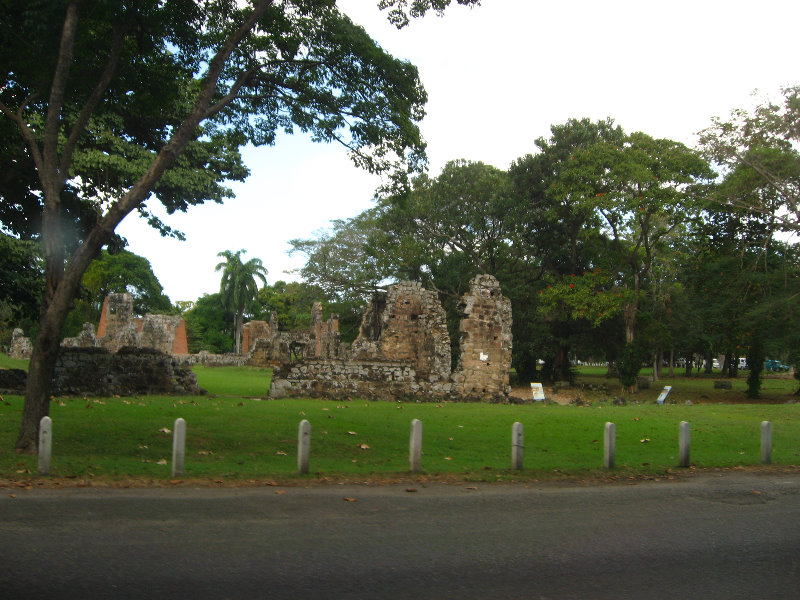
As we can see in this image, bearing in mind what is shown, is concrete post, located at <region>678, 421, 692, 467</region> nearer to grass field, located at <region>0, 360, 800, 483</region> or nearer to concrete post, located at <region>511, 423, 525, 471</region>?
grass field, located at <region>0, 360, 800, 483</region>

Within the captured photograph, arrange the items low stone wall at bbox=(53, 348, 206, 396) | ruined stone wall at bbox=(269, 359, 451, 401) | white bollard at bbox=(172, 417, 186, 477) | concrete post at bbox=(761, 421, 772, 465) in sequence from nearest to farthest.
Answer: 1. white bollard at bbox=(172, 417, 186, 477)
2. concrete post at bbox=(761, 421, 772, 465)
3. low stone wall at bbox=(53, 348, 206, 396)
4. ruined stone wall at bbox=(269, 359, 451, 401)

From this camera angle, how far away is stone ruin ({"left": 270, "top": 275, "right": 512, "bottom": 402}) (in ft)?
67.6

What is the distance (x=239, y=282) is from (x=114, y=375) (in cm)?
6325

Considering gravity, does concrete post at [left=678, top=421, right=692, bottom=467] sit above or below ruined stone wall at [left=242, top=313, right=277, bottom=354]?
below

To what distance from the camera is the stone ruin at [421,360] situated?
811 inches

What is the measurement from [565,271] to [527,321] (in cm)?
449

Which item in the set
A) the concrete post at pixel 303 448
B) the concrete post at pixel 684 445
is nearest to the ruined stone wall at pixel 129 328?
the concrete post at pixel 303 448

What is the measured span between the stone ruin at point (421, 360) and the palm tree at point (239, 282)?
56.4m

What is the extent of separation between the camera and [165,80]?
1330 centimetres

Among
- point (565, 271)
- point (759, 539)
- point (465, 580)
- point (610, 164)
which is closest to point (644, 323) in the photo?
point (565, 271)

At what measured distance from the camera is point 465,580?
589 centimetres

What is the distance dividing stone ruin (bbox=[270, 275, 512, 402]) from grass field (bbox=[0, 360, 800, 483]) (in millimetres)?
1926

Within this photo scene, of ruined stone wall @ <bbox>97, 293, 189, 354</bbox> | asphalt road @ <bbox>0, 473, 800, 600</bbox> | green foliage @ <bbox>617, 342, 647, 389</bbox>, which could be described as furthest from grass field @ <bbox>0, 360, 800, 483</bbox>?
green foliage @ <bbox>617, 342, 647, 389</bbox>

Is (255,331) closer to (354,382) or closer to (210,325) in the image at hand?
(210,325)
